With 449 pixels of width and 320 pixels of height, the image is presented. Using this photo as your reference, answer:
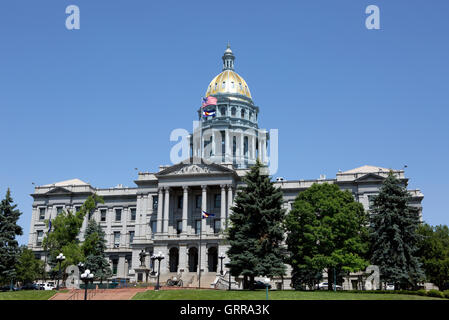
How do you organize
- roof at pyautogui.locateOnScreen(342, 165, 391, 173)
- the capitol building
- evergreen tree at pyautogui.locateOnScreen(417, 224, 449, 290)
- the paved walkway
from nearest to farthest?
the paved walkway
evergreen tree at pyautogui.locateOnScreen(417, 224, 449, 290)
the capitol building
roof at pyautogui.locateOnScreen(342, 165, 391, 173)

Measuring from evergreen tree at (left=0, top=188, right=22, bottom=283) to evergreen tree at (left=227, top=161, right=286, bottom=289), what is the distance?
3035 cm

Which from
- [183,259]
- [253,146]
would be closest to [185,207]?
Answer: [183,259]

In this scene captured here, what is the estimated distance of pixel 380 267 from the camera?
49562 mm

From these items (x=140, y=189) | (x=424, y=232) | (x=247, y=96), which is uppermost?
(x=247, y=96)

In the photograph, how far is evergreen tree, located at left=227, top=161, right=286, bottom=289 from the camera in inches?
1871

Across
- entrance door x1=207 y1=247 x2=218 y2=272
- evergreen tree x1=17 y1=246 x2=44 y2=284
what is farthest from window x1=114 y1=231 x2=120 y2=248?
entrance door x1=207 y1=247 x2=218 y2=272

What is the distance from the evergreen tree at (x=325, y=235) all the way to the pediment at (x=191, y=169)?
22.1 meters

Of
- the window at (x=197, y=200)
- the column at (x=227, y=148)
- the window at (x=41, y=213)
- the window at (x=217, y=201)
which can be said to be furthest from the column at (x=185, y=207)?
the window at (x=41, y=213)

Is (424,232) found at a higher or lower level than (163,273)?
higher

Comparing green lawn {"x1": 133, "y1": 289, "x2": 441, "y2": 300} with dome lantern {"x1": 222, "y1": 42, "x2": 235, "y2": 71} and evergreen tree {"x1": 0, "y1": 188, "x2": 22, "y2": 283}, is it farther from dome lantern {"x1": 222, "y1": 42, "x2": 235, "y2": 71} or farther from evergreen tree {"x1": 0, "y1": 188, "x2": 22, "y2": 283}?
dome lantern {"x1": 222, "y1": 42, "x2": 235, "y2": 71}
